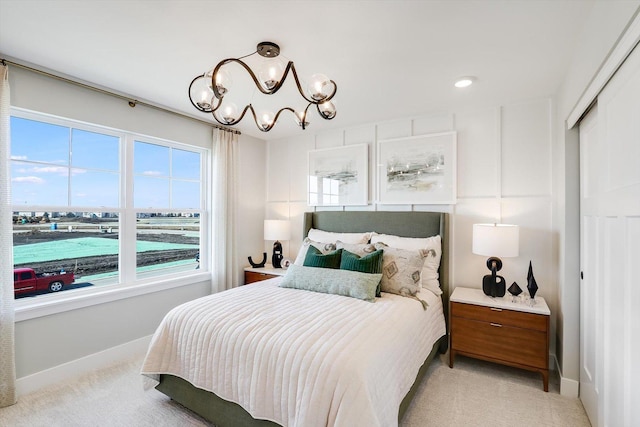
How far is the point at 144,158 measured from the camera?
3.27m

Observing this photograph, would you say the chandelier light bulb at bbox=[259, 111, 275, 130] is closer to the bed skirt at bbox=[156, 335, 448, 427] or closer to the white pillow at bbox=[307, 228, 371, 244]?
the white pillow at bbox=[307, 228, 371, 244]

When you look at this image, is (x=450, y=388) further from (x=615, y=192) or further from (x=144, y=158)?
(x=144, y=158)

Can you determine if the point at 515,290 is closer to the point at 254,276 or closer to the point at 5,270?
the point at 254,276

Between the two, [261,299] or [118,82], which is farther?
[118,82]

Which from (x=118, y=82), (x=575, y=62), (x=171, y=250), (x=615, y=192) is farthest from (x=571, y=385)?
(x=118, y=82)

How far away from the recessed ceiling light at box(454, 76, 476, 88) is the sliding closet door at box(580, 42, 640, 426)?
857mm

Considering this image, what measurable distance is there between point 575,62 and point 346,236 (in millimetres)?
2421

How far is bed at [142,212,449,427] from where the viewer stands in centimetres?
144

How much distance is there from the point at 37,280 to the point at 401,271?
10.2 ft

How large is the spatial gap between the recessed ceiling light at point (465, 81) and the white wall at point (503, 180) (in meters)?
0.66

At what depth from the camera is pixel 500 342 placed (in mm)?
2547

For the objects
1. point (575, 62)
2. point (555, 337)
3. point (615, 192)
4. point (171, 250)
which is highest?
point (575, 62)

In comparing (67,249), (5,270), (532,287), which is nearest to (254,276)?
(67,249)

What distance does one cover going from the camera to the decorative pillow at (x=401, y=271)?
2607 millimetres
